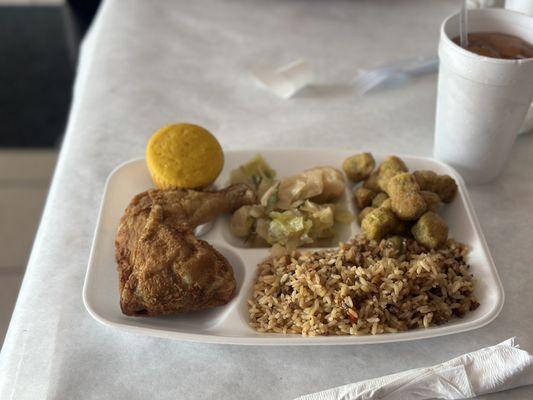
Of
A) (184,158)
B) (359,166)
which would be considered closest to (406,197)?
(359,166)

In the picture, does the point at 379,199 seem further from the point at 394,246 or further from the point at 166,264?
the point at 166,264

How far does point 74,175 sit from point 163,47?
0.53 meters

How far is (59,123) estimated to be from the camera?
8.82 feet

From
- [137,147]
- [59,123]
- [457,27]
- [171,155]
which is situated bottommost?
[59,123]

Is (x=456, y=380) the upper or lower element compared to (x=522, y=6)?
lower

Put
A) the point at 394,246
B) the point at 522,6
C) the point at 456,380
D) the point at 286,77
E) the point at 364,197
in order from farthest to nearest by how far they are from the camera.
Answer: the point at 286,77
the point at 522,6
the point at 364,197
the point at 394,246
the point at 456,380

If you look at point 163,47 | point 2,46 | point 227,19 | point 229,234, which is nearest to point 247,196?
point 229,234

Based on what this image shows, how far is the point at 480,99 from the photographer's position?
109 centimetres

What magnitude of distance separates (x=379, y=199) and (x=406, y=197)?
71 millimetres

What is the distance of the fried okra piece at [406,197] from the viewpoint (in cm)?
101

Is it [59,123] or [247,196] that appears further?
[59,123]

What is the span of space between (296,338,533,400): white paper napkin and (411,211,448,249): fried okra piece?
0.20 m

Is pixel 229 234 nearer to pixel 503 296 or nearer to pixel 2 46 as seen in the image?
pixel 503 296

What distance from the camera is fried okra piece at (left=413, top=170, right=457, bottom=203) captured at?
3.54 ft
